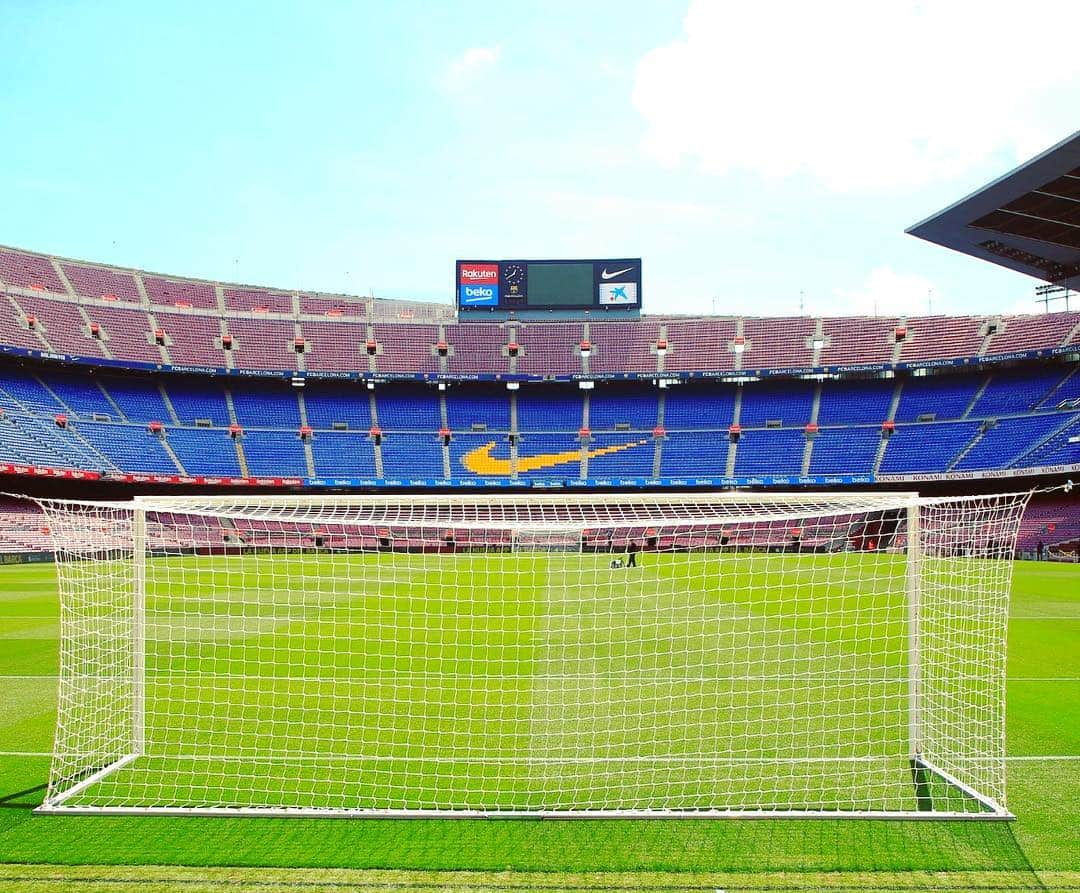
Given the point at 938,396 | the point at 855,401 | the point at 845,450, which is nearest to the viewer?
the point at 845,450

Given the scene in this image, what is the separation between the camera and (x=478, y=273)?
46469mm

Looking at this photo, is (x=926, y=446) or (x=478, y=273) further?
(x=478, y=273)

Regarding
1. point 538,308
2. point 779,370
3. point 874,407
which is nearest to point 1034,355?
point 874,407

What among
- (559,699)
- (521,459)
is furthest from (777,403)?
(559,699)

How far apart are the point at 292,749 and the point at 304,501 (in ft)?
6.49

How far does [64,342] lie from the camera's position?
3816cm

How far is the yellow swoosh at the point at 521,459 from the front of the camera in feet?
137

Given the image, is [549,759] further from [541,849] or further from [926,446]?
[926,446]

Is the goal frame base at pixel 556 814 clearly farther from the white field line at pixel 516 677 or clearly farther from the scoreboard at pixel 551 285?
the scoreboard at pixel 551 285

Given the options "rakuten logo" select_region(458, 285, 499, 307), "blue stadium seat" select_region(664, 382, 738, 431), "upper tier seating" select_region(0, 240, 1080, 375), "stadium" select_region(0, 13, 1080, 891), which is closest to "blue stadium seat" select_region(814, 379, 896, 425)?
"upper tier seating" select_region(0, 240, 1080, 375)

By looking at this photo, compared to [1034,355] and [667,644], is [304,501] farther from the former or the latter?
[1034,355]

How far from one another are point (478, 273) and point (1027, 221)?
34.0 meters

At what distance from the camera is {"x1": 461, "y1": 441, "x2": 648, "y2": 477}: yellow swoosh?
137 feet

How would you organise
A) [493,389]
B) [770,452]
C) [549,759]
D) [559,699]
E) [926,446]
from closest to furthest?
[549,759] → [559,699] → [926,446] → [770,452] → [493,389]
